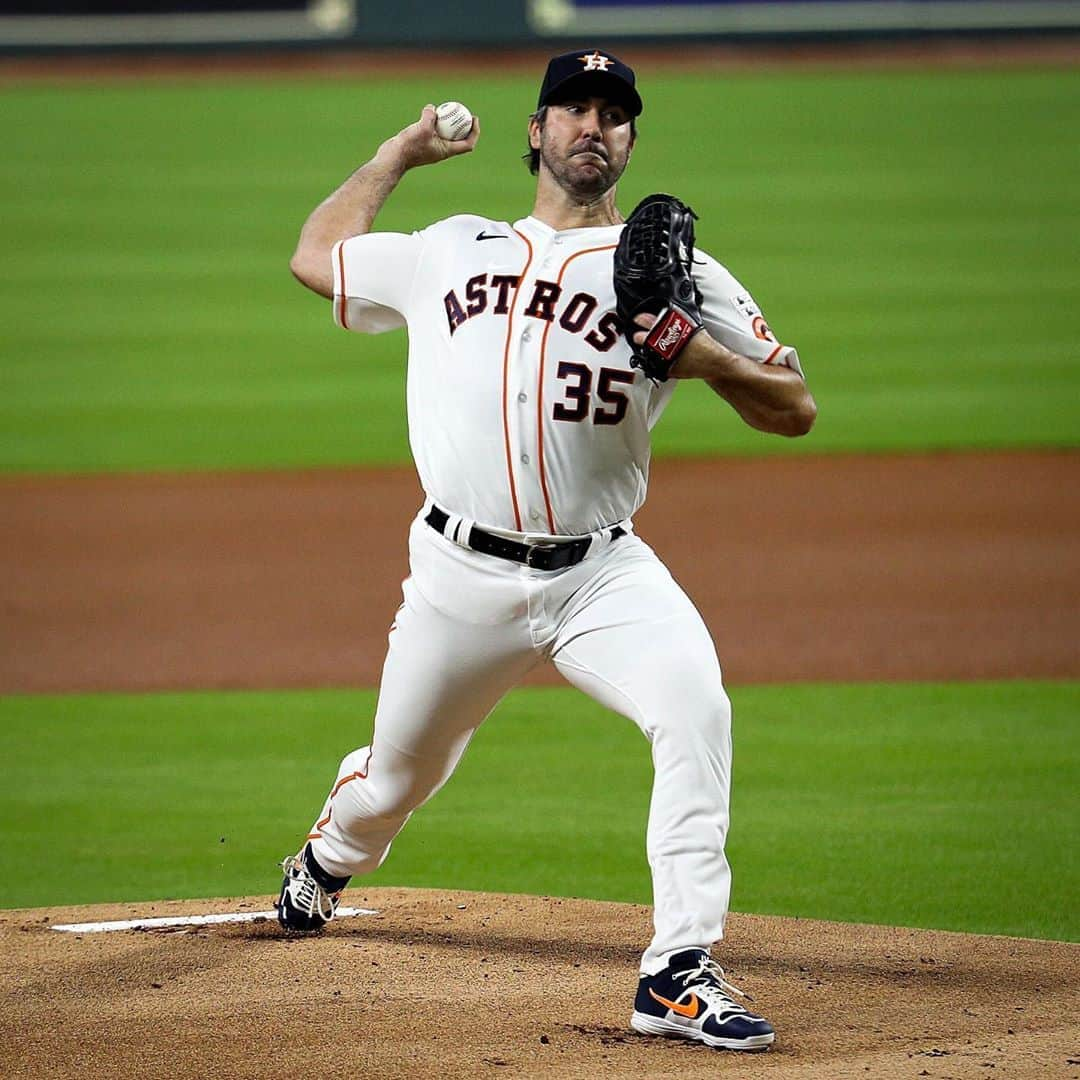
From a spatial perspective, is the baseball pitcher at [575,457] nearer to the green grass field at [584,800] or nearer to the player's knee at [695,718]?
the player's knee at [695,718]

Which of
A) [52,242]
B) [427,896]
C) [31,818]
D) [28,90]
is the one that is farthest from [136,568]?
[28,90]

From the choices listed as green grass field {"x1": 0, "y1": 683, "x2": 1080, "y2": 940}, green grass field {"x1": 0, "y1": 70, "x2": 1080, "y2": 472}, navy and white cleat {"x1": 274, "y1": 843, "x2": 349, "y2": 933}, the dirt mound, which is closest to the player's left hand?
navy and white cleat {"x1": 274, "y1": 843, "x2": 349, "y2": 933}

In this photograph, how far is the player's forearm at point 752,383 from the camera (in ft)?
13.6

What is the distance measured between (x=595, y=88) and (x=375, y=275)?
0.67 m

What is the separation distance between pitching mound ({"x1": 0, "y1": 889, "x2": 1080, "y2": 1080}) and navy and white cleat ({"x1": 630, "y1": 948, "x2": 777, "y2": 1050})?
34 millimetres

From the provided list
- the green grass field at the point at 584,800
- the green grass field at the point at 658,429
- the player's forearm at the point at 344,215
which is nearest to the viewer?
the player's forearm at the point at 344,215

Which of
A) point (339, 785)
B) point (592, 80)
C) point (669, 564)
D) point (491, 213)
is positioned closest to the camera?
point (592, 80)

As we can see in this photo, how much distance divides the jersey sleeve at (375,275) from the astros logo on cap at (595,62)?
56 centimetres

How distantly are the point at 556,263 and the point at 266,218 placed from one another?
15950 mm

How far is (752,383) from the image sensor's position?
4.21 metres

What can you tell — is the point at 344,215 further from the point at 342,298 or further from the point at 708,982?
the point at 708,982

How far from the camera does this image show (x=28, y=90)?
23797 mm

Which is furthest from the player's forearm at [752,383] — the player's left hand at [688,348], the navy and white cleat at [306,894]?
the navy and white cleat at [306,894]

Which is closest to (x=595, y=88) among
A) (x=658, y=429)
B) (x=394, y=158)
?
(x=394, y=158)
